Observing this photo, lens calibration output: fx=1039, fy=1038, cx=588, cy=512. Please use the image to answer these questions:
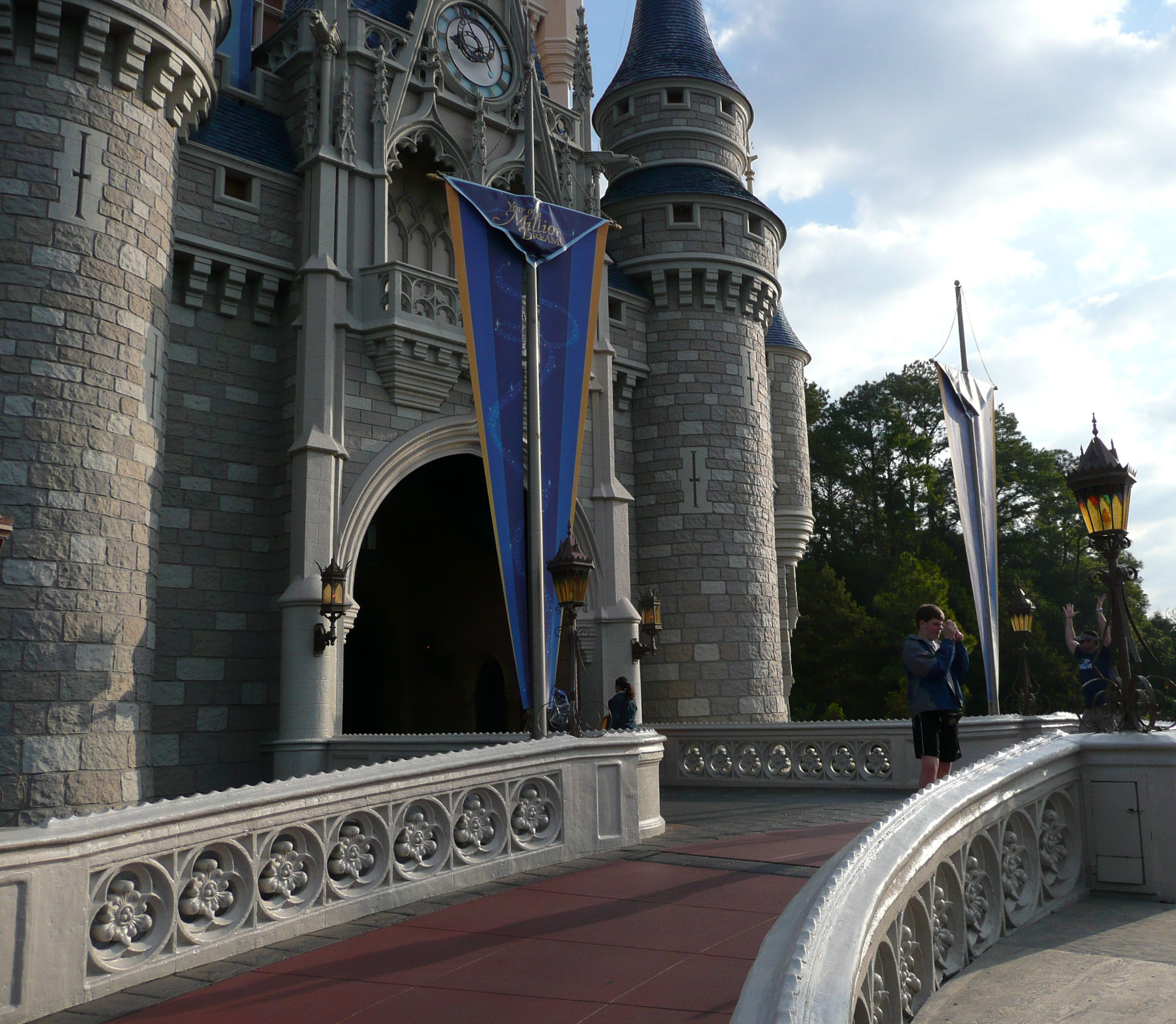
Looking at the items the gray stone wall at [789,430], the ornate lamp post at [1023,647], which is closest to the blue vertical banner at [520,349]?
the ornate lamp post at [1023,647]

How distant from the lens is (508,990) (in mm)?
4328

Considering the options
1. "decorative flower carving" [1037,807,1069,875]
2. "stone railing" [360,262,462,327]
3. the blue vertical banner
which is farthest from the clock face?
"decorative flower carving" [1037,807,1069,875]

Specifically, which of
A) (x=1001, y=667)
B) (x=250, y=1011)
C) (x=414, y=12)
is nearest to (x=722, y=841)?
(x=250, y=1011)

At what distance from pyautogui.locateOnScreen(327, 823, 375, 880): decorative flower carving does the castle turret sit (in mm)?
12504

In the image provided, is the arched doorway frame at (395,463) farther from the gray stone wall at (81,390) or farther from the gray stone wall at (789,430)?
the gray stone wall at (789,430)

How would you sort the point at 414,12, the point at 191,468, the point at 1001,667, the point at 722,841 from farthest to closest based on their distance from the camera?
the point at 1001,667
the point at 414,12
the point at 191,468
the point at 722,841

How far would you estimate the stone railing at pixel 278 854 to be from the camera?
447 cm

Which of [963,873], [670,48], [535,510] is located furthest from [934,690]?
[670,48]

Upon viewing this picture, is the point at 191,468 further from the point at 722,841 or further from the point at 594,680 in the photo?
the point at 722,841

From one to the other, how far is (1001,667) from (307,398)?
31.6 meters

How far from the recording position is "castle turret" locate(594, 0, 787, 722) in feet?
61.1

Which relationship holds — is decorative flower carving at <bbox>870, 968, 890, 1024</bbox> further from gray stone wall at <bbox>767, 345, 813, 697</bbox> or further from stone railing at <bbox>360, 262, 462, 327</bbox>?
gray stone wall at <bbox>767, 345, 813, 697</bbox>

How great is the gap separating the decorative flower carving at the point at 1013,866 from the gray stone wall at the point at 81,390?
9.29 metres

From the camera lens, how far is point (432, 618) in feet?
69.3
